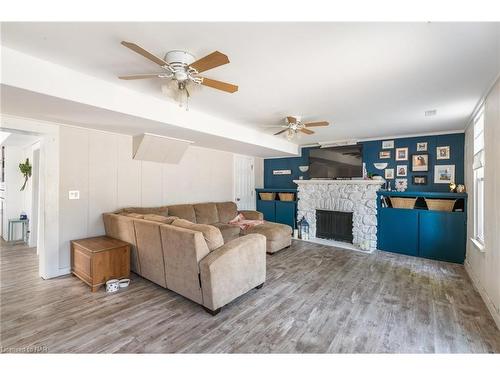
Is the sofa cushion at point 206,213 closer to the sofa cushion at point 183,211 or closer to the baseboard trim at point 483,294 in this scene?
the sofa cushion at point 183,211

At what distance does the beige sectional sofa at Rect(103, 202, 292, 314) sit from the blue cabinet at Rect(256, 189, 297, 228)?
127 inches

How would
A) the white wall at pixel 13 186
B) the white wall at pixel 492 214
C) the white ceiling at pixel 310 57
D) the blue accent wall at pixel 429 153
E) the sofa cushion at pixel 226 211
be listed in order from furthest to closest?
the sofa cushion at pixel 226 211, the white wall at pixel 13 186, the blue accent wall at pixel 429 153, the white wall at pixel 492 214, the white ceiling at pixel 310 57

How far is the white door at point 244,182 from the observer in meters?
6.20

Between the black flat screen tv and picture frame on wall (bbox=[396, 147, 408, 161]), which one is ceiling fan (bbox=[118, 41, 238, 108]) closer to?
the black flat screen tv

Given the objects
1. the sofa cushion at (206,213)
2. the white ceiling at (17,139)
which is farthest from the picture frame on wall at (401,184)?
the white ceiling at (17,139)

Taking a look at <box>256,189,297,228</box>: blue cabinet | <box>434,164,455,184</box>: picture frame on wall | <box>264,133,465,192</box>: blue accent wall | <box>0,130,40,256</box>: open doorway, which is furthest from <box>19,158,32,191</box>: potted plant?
<box>434,164,455,184</box>: picture frame on wall

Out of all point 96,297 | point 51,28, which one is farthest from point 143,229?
point 51,28

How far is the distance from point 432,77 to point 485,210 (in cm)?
161

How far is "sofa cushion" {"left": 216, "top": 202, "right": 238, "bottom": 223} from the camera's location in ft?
17.1

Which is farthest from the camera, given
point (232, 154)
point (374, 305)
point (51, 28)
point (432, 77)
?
point (232, 154)

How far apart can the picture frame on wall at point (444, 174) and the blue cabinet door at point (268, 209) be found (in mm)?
3610

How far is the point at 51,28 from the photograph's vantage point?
158 centimetres

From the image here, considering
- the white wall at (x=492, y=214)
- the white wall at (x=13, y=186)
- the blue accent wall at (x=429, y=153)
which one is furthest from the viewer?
the white wall at (x=13, y=186)
